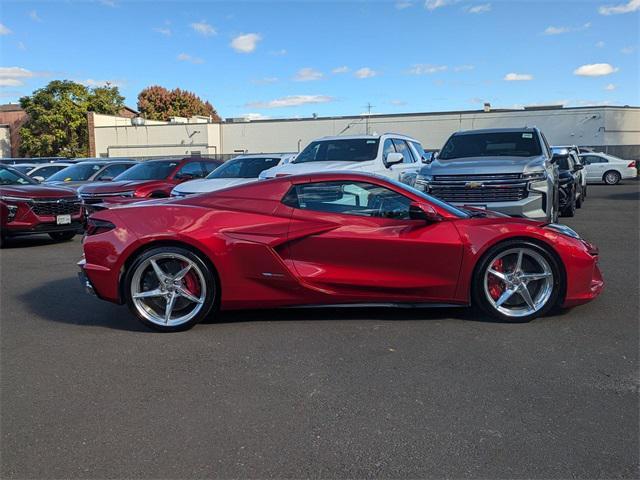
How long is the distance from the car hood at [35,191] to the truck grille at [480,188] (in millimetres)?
6857

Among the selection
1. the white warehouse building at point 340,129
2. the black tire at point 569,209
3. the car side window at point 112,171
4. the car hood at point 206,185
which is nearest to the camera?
the car hood at point 206,185

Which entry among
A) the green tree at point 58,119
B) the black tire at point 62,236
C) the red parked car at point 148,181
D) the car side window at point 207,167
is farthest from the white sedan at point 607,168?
the green tree at point 58,119

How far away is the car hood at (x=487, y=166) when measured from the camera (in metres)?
9.15

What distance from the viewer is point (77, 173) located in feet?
53.6

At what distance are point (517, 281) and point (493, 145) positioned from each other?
19.8ft

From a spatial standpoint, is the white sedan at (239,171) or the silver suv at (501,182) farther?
the white sedan at (239,171)

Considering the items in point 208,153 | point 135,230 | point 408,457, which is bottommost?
point 408,457

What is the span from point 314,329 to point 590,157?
93.1ft

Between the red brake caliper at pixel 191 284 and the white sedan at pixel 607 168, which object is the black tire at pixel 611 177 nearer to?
the white sedan at pixel 607 168

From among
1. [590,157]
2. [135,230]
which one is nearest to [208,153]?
[590,157]

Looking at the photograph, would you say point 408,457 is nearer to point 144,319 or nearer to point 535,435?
point 535,435

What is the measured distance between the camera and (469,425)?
3.44 metres

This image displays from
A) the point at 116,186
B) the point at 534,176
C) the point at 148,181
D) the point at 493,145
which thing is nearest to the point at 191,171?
the point at 148,181

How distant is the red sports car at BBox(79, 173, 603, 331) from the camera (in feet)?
17.4
